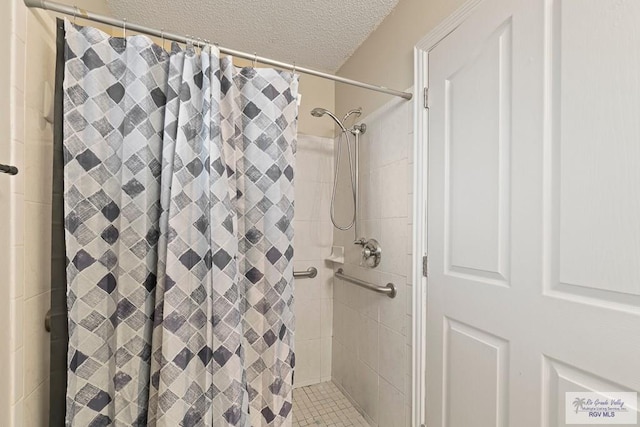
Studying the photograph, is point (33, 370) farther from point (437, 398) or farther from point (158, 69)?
point (437, 398)

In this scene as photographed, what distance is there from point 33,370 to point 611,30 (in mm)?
1773

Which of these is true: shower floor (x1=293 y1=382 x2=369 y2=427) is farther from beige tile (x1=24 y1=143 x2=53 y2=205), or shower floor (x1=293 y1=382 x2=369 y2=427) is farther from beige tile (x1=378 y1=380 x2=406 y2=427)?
beige tile (x1=24 y1=143 x2=53 y2=205)

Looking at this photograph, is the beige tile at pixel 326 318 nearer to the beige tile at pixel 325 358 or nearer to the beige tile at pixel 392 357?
the beige tile at pixel 325 358

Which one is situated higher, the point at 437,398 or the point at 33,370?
the point at 33,370

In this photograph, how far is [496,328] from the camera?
97cm

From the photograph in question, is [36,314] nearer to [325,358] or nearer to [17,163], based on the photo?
[17,163]

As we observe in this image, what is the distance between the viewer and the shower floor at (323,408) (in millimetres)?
1677

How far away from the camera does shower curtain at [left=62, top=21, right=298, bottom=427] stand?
0.86 metres

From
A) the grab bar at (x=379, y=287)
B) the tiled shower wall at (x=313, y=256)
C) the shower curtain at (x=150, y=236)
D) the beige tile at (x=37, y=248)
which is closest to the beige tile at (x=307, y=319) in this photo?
the tiled shower wall at (x=313, y=256)

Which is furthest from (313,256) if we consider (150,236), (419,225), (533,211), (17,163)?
(17,163)

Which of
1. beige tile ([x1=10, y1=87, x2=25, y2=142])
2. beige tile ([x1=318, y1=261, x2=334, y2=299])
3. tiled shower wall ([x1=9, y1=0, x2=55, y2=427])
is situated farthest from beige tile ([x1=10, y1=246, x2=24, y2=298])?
beige tile ([x1=318, y1=261, x2=334, y2=299])

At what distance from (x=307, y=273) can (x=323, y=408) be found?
82cm

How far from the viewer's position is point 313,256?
209cm

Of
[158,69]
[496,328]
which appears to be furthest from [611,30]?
[158,69]
